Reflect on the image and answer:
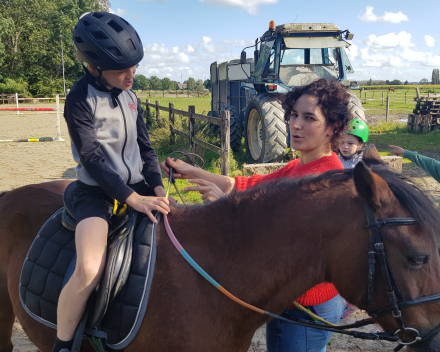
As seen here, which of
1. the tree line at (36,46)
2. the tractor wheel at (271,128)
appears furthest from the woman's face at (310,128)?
the tree line at (36,46)

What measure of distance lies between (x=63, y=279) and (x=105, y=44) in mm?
1345

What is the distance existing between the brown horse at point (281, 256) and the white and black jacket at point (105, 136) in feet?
1.38

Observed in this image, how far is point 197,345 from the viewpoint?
173 centimetres

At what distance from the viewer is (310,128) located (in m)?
2.09

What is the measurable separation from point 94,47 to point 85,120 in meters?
0.43

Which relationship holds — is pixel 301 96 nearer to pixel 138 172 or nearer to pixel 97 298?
pixel 138 172

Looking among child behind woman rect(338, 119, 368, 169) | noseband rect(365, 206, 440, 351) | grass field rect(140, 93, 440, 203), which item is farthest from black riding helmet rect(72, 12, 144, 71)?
grass field rect(140, 93, 440, 203)

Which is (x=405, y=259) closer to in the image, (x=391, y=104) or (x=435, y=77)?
(x=391, y=104)

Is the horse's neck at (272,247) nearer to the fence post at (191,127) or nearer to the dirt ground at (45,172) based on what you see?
the dirt ground at (45,172)

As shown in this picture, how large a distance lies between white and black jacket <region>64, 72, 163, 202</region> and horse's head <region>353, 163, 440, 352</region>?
1.21 meters

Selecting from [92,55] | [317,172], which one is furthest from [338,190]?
[92,55]

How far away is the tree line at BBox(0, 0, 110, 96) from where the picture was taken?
50.8 meters

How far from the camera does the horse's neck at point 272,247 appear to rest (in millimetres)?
1658

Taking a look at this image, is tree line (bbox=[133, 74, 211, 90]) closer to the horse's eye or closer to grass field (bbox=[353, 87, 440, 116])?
grass field (bbox=[353, 87, 440, 116])
